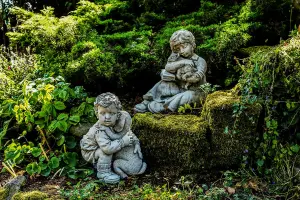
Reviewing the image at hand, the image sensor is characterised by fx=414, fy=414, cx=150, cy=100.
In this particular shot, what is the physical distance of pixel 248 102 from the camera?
4328mm

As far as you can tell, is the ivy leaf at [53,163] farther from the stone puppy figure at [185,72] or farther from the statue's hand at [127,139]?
the stone puppy figure at [185,72]

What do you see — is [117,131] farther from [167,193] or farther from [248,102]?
[248,102]

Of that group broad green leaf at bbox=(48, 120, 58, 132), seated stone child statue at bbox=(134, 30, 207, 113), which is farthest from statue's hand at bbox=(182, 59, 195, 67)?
broad green leaf at bbox=(48, 120, 58, 132)

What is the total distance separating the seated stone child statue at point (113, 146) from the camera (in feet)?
14.7

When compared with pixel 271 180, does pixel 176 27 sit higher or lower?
higher

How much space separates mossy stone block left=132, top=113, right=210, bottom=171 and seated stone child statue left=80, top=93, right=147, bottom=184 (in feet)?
Result: 0.48

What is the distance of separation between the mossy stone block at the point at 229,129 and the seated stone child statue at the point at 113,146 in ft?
2.80

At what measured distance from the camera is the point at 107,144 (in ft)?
14.7

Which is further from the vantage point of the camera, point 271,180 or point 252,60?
point 252,60

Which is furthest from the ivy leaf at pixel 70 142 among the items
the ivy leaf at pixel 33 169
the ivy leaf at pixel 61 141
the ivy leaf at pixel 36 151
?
the ivy leaf at pixel 33 169

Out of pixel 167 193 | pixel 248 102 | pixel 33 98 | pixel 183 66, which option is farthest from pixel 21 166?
pixel 248 102

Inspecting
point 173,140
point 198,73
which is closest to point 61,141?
point 173,140

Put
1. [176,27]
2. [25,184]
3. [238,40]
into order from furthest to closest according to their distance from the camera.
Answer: [176,27], [238,40], [25,184]

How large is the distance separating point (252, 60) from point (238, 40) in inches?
45.3
